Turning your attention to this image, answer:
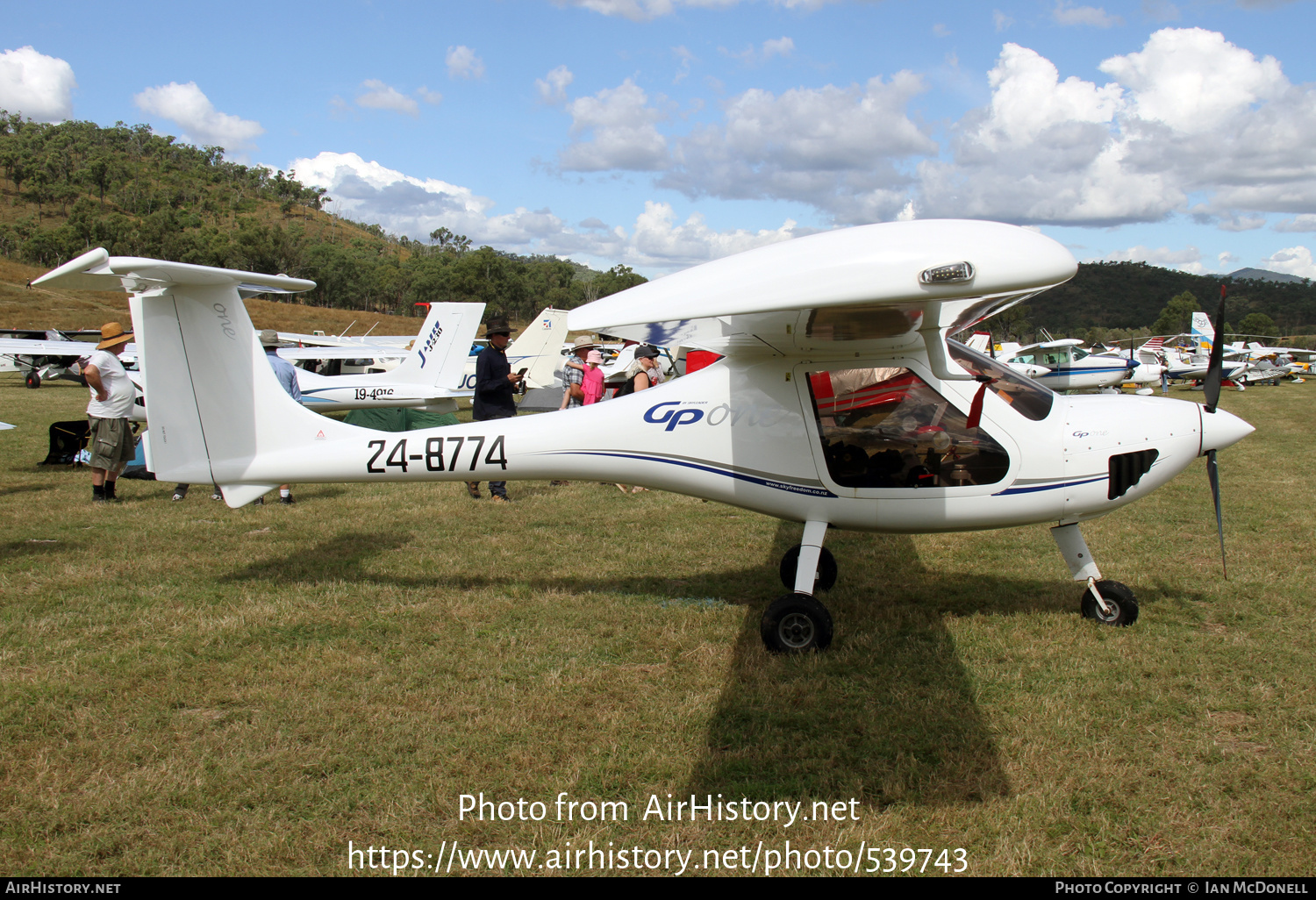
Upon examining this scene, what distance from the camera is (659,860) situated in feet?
9.70

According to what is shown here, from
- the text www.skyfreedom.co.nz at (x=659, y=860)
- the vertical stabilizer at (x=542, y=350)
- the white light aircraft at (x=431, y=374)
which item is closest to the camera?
the text www.skyfreedom.co.nz at (x=659, y=860)

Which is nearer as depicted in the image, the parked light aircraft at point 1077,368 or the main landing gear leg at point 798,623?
the main landing gear leg at point 798,623

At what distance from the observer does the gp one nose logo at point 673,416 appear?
17.2 feet

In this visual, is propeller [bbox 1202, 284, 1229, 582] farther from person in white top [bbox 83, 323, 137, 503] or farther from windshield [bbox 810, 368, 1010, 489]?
person in white top [bbox 83, 323, 137, 503]

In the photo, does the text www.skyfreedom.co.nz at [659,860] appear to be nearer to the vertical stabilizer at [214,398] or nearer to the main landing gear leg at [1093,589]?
the main landing gear leg at [1093,589]

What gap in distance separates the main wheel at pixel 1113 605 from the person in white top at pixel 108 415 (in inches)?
385

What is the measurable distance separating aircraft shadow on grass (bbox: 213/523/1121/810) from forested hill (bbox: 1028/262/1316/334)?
333 ft

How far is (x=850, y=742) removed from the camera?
3721 mm

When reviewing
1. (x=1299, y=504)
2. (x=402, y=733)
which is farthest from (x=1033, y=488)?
(x=1299, y=504)

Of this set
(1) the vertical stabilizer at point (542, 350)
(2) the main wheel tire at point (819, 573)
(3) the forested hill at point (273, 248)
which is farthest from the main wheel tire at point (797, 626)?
(3) the forested hill at point (273, 248)

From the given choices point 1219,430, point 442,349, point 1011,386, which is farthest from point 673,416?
point 442,349

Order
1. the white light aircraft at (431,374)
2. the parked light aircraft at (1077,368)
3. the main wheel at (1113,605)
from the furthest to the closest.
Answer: the parked light aircraft at (1077,368) < the white light aircraft at (431,374) < the main wheel at (1113,605)

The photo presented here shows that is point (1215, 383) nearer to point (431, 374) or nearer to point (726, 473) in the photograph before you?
point (726, 473)

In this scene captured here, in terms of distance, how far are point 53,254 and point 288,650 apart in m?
103
